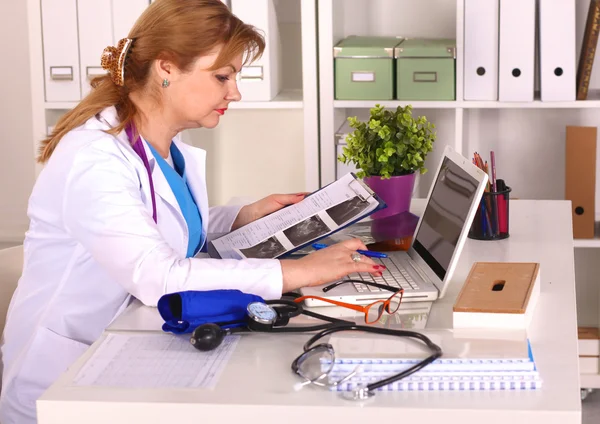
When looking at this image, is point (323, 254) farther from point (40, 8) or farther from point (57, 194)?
point (40, 8)

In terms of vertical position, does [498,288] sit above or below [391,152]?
below

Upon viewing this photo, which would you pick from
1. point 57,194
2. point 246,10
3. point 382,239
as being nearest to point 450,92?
point 246,10

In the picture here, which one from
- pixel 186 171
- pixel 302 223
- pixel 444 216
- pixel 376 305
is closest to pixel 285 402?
pixel 376 305

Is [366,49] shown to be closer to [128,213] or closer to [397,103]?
[397,103]

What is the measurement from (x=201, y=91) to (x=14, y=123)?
1.79m

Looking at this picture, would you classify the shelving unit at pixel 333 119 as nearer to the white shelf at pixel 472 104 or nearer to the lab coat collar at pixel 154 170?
the white shelf at pixel 472 104

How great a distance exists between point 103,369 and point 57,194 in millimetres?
506

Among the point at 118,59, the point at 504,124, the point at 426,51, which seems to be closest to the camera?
the point at 118,59

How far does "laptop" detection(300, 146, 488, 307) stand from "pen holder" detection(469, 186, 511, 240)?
0.63 ft

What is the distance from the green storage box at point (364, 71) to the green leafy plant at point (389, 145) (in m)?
0.73

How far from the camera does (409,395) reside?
112 centimetres

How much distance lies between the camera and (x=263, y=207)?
2.01 m

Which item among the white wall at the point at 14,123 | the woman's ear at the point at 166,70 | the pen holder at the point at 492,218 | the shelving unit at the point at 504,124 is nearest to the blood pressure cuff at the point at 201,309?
the woman's ear at the point at 166,70

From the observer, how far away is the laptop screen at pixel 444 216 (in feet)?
5.07
